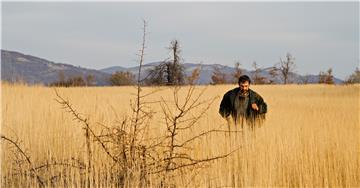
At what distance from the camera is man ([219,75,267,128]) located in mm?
6023

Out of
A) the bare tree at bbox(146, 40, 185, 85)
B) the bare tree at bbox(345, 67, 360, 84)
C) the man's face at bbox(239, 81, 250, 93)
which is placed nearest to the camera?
the bare tree at bbox(146, 40, 185, 85)

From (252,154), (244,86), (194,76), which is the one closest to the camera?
(194,76)

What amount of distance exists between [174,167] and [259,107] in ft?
6.84

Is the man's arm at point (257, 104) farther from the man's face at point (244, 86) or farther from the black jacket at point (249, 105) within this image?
the man's face at point (244, 86)

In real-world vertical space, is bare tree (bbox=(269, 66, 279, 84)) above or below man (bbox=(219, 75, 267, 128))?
above

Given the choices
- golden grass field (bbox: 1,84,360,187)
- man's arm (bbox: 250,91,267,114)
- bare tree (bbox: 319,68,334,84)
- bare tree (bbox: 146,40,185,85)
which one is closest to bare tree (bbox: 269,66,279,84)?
bare tree (bbox: 319,68,334,84)

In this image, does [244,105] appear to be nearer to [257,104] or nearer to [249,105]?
[249,105]

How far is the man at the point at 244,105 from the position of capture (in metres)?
6.02

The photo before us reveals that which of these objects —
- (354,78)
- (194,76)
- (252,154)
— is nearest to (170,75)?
(194,76)

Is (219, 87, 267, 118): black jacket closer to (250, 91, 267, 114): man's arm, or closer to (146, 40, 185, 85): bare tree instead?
(250, 91, 267, 114): man's arm

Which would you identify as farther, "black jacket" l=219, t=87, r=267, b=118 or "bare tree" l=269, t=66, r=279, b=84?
"bare tree" l=269, t=66, r=279, b=84

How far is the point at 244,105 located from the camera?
6117 millimetres

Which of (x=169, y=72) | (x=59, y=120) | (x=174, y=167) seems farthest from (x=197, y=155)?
(x=59, y=120)

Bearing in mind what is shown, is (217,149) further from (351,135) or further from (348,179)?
(351,135)
